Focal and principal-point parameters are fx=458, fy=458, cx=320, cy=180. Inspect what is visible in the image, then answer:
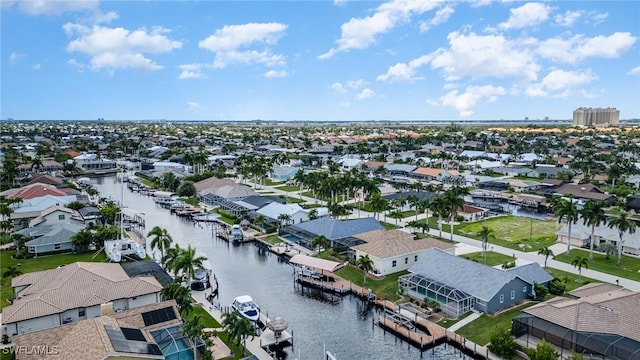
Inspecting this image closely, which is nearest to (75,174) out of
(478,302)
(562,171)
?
(478,302)

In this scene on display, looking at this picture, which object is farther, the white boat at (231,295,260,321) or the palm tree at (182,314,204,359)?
the white boat at (231,295,260,321)

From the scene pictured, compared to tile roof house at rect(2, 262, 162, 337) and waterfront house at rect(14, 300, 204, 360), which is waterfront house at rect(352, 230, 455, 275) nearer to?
tile roof house at rect(2, 262, 162, 337)

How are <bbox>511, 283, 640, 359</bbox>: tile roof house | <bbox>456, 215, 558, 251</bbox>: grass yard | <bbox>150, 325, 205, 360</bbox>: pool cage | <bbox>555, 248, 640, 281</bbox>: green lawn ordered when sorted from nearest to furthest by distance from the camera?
<bbox>511, 283, 640, 359</bbox>: tile roof house → <bbox>150, 325, 205, 360</bbox>: pool cage → <bbox>555, 248, 640, 281</bbox>: green lawn → <bbox>456, 215, 558, 251</bbox>: grass yard

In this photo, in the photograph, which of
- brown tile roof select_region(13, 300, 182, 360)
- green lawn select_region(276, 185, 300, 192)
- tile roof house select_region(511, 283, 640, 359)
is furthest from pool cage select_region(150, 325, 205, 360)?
green lawn select_region(276, 185, 300, 192)

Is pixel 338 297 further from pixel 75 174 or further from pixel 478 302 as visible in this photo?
pixel 75 174

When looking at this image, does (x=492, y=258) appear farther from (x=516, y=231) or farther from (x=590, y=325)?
(x=590, y=325)
